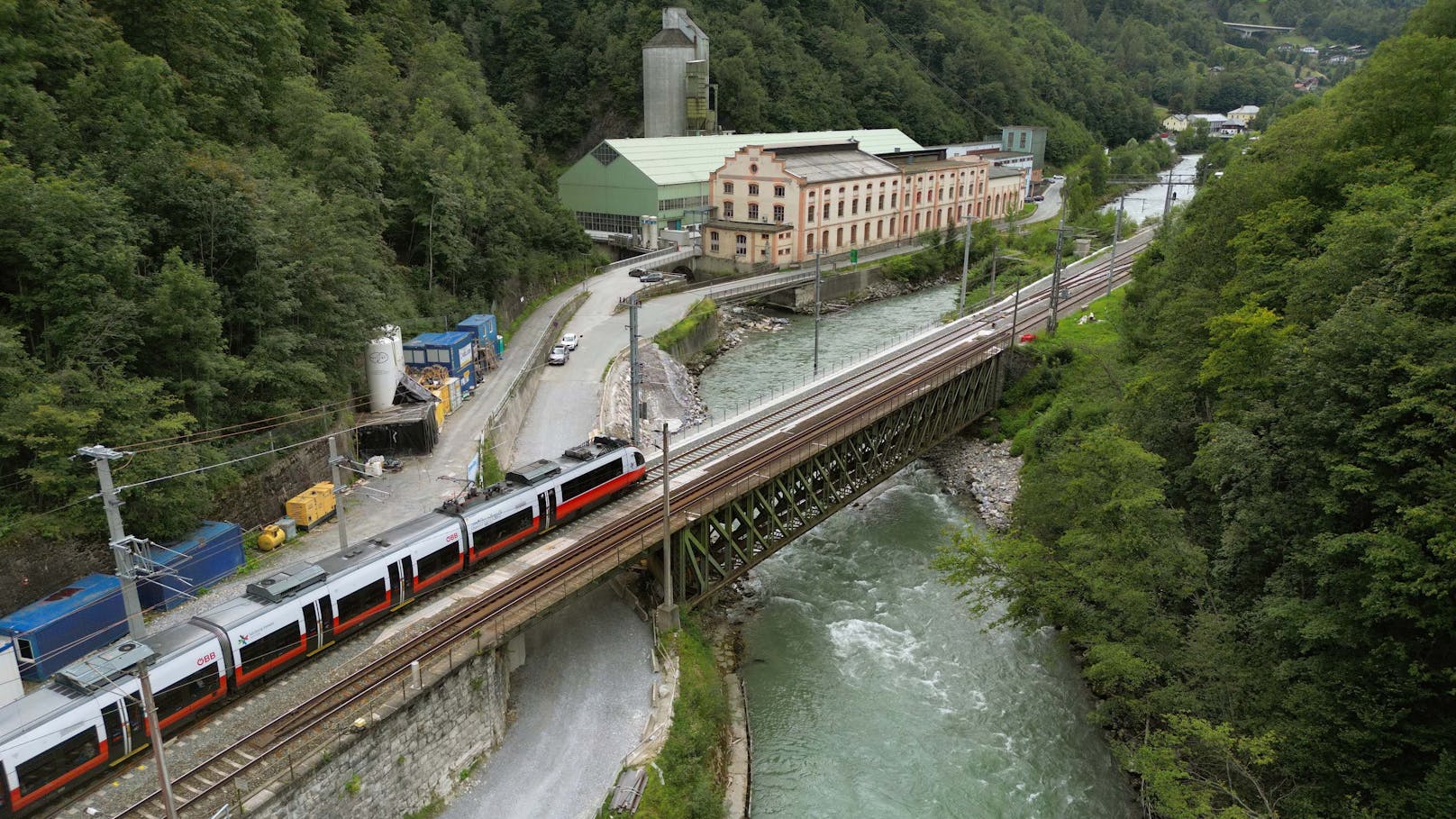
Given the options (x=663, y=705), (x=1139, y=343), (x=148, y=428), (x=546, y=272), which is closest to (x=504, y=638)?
(x=663, y=705)

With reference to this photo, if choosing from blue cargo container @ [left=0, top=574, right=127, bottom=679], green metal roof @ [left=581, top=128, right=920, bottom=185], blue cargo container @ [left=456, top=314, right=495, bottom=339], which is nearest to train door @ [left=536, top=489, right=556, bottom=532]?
blue cargo container @ [left=0, top=574, right=127, bottom=679]

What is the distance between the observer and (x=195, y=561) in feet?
79.2

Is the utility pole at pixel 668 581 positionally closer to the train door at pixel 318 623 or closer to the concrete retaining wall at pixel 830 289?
the train door at pixel 318 623

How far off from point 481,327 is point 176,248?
1898 cm

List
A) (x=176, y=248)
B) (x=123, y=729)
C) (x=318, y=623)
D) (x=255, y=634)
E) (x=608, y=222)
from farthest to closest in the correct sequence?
(x=608, y=222) < (x=176, y=248) < (x=318, y=623) < (x=255, y=634) < (x=123, y=729)

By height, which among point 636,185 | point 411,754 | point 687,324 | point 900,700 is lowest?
point 900,700

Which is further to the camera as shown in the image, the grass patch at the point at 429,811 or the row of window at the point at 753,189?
the row of window at the point at 753,189

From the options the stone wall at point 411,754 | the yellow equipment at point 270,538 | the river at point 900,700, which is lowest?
the river at point 900,700

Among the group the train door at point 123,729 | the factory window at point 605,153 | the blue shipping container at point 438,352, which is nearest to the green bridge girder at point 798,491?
the train door at point 123,729

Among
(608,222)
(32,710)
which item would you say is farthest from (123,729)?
(608,222)

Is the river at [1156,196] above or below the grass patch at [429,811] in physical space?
above

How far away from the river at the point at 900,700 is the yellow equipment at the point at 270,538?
15.1m

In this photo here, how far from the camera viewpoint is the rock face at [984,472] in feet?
125

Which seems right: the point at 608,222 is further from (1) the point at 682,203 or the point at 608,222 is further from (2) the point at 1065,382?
(2) the point at 1065,382
